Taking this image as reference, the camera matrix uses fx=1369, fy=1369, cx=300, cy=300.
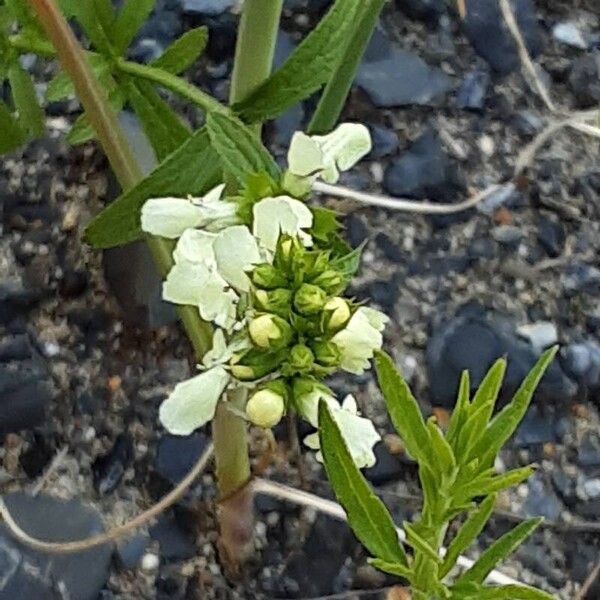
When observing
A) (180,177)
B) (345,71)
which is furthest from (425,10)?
(180,177)

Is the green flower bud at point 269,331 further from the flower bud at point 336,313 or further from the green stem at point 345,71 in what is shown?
the green stem at point 345,71

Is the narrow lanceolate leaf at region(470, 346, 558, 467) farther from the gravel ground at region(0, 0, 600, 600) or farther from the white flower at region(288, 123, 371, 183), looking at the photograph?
the gravel ground at region(0, 0, 600, 600)

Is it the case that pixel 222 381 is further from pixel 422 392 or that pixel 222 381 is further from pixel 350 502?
pixel 422 392

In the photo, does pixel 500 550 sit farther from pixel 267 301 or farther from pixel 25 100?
pixel 25 100

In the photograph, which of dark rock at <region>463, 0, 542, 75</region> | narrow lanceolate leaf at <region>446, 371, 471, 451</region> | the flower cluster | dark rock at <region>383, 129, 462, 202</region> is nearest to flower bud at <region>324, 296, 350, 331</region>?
the flower cluster

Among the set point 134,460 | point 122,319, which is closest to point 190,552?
point 134,460

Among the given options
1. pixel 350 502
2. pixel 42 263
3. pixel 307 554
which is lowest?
pixel 307 554
